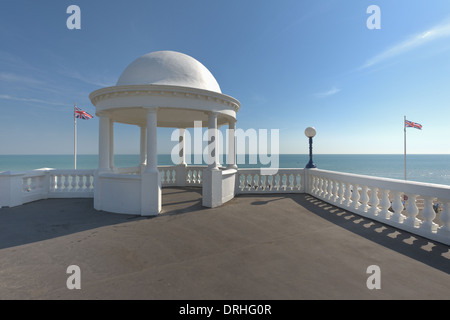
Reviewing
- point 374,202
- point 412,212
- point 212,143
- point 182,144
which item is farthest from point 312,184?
point 182,144

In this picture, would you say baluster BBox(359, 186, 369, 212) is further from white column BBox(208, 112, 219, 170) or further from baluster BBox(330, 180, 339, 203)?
white column BBox(208, 112, 219, 170)

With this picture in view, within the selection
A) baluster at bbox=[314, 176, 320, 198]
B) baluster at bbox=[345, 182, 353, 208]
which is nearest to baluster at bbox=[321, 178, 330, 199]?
baluster at bbox=[314, 176, 320, 198]

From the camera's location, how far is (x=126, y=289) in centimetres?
299

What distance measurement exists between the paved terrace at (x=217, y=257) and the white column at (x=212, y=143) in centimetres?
203

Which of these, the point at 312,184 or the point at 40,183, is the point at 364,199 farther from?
the point at 40,183

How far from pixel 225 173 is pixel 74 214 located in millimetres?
5403

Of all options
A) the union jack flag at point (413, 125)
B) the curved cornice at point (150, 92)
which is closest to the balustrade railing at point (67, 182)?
the curved cornice at point (150, 92)

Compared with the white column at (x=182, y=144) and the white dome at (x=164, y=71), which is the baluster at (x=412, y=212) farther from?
the white column at (x=182, y=144)

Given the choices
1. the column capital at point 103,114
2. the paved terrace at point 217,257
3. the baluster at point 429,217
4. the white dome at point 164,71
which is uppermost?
the white dome at point 164,71

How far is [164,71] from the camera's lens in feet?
25.4

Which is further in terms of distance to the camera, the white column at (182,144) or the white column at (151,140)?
the white column at (182,144)

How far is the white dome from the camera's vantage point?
25.1 ft

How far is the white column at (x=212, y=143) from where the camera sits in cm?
805
